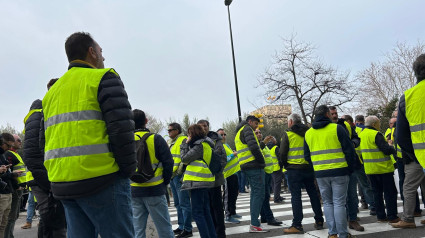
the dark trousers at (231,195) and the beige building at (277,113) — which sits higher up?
the beige building at (277,113)

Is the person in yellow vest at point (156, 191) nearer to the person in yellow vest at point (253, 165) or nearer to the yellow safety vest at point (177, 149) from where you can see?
the person in yellow vest at point (253, 165)

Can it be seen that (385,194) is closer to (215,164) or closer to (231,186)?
(231,186)

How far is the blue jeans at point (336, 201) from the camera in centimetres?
512

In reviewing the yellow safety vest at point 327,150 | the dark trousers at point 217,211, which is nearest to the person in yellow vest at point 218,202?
the dark trousers at point 217,211

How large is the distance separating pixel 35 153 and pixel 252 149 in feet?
12.3

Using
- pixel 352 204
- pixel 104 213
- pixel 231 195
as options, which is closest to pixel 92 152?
pixel 104 213

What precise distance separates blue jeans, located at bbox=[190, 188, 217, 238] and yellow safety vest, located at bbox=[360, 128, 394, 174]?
352 centimetres

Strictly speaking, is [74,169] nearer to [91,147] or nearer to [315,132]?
[91,147]

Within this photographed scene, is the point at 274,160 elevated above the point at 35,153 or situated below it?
below

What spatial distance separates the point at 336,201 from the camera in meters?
5.17

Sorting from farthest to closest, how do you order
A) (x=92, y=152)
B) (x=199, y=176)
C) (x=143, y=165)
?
(x=199, y=176) → (x=143, y=165) → (x=92, y=152)

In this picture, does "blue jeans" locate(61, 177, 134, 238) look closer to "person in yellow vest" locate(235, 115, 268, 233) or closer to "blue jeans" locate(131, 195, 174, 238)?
"blue jeans" locate(131, 195, 174, 238)

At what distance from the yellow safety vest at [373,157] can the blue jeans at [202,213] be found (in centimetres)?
352

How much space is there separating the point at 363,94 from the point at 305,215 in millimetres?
35174
